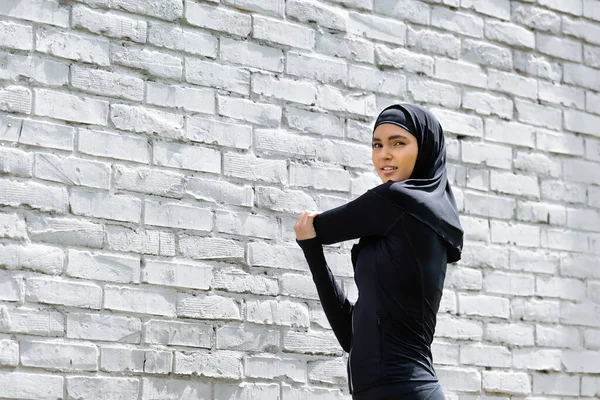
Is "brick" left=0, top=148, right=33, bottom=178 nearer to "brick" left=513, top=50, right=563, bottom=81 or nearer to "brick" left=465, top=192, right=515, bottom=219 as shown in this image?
"brick" left=465, top=192, right=515, bottom=219

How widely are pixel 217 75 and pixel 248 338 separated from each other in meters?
1.01

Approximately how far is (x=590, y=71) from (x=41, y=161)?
9.06 feet

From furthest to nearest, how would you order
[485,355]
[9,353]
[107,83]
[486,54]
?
[486,54] < [485,355] < [107,83] < [9,353]

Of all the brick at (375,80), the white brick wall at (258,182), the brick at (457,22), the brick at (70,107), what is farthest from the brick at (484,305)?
the brick at (70,107)

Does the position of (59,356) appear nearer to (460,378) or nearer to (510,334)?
(460,378)

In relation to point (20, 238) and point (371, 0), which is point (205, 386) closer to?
point (20, 238)

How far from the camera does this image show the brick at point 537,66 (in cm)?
506

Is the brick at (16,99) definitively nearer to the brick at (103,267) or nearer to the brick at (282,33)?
the brick at (103,267)

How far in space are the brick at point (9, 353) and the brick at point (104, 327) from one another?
190 millimetres

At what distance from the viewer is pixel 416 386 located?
3000 mm

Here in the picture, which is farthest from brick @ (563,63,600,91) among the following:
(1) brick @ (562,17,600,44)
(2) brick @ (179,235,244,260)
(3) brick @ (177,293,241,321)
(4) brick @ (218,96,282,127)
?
(3) brick @ (177,293,241,321)

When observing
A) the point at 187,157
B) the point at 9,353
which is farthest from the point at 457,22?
the point at 9,353

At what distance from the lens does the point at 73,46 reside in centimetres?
391

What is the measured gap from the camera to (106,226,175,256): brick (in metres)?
3.89
